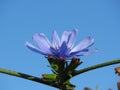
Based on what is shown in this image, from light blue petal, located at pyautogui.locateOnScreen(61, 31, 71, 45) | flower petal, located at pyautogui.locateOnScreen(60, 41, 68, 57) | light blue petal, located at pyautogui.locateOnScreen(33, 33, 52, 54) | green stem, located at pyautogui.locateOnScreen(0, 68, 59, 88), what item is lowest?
green stem, located at pyautogui.locateOnScreen(0, 68, 59, 88)

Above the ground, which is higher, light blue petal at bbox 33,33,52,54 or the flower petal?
light blue petal at bbox 33,33,52,54

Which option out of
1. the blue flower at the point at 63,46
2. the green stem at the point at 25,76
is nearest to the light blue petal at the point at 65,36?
the blue flower at the point at 63,46

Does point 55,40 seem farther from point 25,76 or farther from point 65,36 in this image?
point 25,76

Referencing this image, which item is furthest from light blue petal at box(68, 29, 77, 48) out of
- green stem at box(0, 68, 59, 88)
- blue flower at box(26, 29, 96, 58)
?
green stem at box(0, 68, 59, 88)

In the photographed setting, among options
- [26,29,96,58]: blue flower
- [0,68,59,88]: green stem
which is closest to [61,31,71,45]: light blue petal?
[26,29,96,58]: blue flower

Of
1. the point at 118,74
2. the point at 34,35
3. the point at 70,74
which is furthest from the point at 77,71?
the point at 118,74

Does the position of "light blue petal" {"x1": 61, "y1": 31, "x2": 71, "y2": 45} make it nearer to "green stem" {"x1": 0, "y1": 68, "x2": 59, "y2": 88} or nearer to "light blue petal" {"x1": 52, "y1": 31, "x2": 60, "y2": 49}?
"light blue petal" {"x1": 52, "y1": 31, "x2": 60, "y2": 49}
